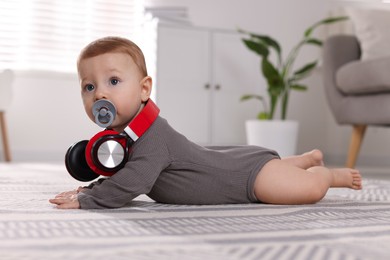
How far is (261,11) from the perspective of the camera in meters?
3.81

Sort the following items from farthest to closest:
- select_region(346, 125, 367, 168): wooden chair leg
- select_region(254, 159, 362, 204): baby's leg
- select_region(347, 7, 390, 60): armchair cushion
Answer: select_region(347, 7, 390, 60): armchair cushion < select_region(346, 125, 367, 168): wooden chair leg < select_region(254, 159, 362, 204): baby's leg

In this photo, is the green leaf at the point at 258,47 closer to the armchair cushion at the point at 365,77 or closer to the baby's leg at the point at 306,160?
the armchair cushion at the point at 365,77

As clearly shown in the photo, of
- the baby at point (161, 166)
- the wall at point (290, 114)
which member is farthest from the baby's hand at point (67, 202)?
the wall at point (290, 114)

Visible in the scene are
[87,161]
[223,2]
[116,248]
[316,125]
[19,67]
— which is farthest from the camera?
[316,125]

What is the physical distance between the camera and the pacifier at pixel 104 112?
969 mm

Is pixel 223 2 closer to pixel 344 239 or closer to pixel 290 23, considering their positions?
pixel 290 23

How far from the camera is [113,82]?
39.9 inches

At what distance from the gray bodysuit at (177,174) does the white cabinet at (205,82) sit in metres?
2.03

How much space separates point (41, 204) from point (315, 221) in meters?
0.52

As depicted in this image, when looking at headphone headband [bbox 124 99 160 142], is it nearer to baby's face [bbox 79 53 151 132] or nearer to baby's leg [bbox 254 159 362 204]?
baby's face [bbox 79 53 151 132]

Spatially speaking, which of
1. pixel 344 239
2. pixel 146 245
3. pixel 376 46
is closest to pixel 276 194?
pixel 344 239

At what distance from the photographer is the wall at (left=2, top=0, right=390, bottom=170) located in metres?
3.32

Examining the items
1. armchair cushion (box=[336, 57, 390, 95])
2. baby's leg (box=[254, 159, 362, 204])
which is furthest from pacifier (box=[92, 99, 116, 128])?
armchair cushion (box=[336, 57, 390, 95])

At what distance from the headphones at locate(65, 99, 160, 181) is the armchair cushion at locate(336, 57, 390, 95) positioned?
151 cm
